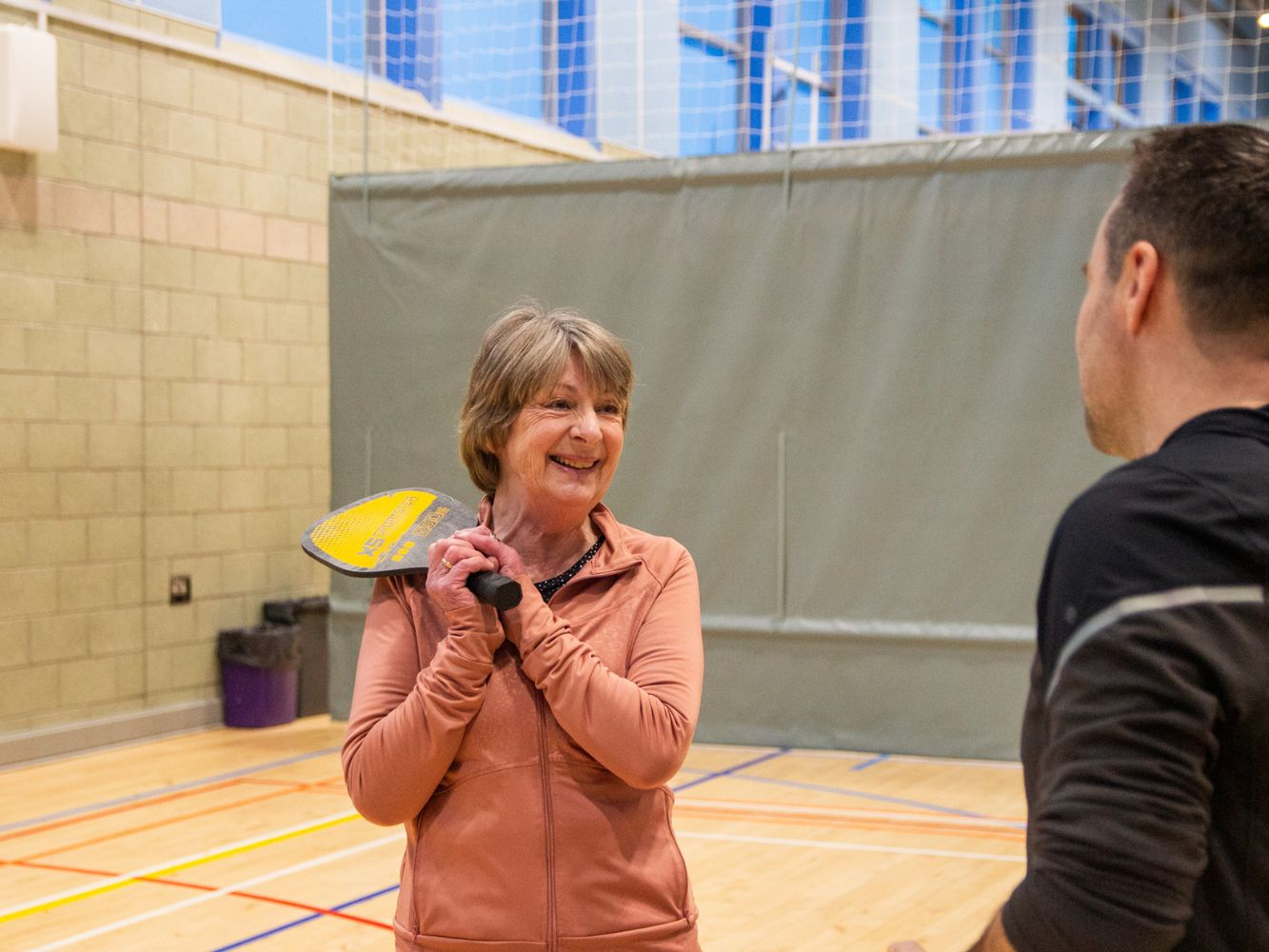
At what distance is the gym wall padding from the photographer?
568 cm

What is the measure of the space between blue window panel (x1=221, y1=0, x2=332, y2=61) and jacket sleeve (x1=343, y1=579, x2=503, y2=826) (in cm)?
561

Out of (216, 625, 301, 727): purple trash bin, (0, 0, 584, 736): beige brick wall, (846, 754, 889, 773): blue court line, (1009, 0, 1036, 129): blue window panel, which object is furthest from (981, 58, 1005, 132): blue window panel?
(216, 625, 301, 727): purple trash bin

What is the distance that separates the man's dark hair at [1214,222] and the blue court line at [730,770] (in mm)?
4414

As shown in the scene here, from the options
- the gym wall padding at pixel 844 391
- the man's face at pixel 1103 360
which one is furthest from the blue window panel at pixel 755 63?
the man's face at pixel 1103 360

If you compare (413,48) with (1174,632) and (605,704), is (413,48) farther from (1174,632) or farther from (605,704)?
(1174,632)

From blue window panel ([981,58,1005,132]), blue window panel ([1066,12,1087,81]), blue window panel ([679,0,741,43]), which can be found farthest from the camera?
blue window panel ([1066,12,1087,81])

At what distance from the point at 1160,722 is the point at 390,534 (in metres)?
1.14

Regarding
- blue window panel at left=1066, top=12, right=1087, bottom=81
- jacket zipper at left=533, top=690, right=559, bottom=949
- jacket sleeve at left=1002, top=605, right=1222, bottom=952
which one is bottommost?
jacket zipper at left=533, top=690, right=559, bottom=949

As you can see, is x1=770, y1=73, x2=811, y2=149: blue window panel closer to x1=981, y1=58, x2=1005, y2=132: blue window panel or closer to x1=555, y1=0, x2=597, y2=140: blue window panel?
x1=555, y1=0, x2=597, y2=140: blue window panel

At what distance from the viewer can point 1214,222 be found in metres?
0.98

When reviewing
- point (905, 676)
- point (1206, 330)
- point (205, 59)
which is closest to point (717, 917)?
point (905, 676)

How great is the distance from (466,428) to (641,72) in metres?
5.87

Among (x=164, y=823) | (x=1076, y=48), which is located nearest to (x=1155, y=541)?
(x=164, y=823)

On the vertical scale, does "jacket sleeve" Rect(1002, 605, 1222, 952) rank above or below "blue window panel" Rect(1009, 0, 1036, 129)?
below
